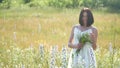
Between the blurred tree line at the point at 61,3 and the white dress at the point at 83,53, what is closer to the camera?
the white dress at the point at 83,53

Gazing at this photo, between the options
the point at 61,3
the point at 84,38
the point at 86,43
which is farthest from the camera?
the point at 61,3

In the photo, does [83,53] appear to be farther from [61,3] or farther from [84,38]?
[61,3]

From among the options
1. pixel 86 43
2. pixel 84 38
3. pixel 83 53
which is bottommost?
pixel 83 53


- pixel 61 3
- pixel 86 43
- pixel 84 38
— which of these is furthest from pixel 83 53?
pixel 61 3

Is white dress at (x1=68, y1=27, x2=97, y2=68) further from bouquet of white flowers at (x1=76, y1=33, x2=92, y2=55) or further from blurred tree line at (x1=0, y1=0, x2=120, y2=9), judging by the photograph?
blurred tree line at (x1=0, y1=0, x2=120, y2=9)

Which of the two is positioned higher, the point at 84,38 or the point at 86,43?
the point at 84,38

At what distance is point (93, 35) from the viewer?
5.72 m

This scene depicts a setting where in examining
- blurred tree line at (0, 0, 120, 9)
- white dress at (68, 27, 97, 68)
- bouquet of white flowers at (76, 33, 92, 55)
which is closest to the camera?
bouquet of white flowers at (76, 33, 92, 55)

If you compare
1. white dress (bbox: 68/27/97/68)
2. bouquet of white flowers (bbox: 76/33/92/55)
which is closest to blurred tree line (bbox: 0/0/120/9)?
white dress (bbox: 68/27/97/68)

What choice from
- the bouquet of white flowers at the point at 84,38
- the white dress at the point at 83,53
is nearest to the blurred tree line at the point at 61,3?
the white dress at the point at 83,53

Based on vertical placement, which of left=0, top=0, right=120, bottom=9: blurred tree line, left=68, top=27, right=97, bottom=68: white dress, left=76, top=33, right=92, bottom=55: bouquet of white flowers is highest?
left=76, top=33, right=92, bottom=55: bouquet of white flowers

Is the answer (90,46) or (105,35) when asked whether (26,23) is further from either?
(90,46)

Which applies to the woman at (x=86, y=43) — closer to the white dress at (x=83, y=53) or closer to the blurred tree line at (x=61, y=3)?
the white dress at (x=83, y=53)

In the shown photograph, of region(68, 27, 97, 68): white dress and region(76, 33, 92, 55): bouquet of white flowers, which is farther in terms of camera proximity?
region(68, 27, 97, 68): white dress
